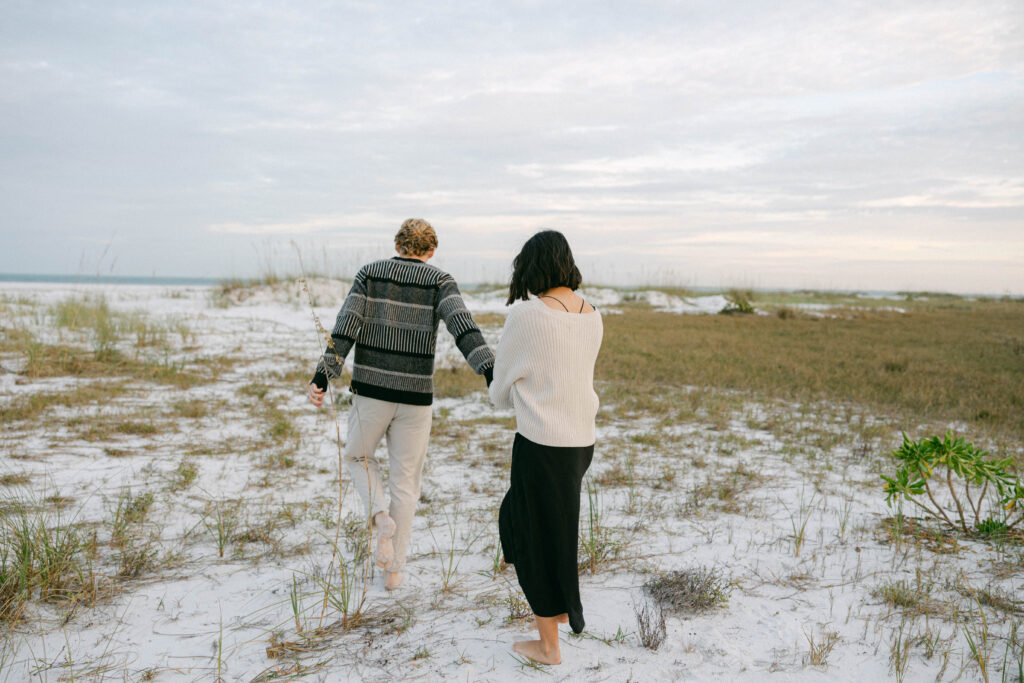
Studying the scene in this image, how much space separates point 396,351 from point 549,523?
1191mm

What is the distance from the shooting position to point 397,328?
9.95ft

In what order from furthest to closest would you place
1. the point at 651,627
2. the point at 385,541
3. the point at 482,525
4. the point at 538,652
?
the point at 482,525, the point at 385,541, the point at 651,627, the point at 538,652

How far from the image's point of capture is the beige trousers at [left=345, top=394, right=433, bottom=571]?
3.04m

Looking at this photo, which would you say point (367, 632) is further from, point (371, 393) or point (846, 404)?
point (846, 404)

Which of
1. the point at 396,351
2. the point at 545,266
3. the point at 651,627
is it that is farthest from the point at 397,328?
the point at 651,627

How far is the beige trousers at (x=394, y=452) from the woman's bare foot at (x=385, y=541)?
65 mm

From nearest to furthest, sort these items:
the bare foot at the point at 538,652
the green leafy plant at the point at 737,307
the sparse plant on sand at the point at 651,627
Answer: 1. the bare foot at the point at 538,652
2. the sparse plant on sand at the point at 651,627
3. the green leafy plant at the point at 737,307

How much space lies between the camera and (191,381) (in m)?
7.86

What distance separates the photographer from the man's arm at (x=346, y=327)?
9.75ft

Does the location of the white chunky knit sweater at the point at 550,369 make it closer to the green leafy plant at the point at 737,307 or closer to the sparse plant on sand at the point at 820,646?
the sparse plant on sand at the point at 820,646

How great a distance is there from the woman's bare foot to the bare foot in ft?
2.59

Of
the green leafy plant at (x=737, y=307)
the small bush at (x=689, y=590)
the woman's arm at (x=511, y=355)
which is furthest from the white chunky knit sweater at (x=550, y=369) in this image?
the green leafy plant at (x=737, y=307)

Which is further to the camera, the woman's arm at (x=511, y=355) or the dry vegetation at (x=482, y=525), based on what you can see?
the dry vegetation at (x=482, y=525)

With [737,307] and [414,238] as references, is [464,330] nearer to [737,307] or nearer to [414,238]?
[414,238]
